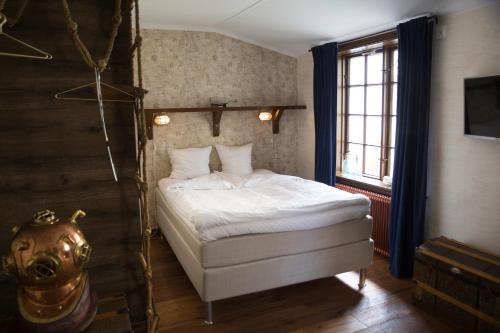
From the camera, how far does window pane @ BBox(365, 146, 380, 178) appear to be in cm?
407

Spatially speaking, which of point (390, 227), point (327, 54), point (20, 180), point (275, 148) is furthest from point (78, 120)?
point (275, 148)

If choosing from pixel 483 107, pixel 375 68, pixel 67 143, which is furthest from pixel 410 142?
pixel 67 143

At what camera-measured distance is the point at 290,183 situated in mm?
3863

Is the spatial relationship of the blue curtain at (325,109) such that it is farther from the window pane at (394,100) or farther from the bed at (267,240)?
the bed at (267,240)

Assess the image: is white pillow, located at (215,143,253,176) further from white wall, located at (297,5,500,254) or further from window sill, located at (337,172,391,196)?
white wall, located at (297,5,500,254)

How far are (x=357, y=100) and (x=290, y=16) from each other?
122cm

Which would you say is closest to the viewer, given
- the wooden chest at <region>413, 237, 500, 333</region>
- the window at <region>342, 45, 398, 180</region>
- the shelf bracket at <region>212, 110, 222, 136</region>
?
the wooden chest at <region>413, 237, 500, 333</region>

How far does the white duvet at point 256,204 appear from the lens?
8.75 ft

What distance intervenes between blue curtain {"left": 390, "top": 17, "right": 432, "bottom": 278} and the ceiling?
9.0 inches

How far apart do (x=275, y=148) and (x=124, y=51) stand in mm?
3844

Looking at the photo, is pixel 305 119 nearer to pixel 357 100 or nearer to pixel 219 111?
pixel 357 100

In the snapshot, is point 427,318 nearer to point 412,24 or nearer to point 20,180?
point 412,24

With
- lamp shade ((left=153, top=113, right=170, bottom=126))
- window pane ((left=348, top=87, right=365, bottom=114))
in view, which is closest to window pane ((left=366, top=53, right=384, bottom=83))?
window pane ((left=348, top=87, right=365, bottom=114))

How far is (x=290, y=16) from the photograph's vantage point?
3.63 meters
